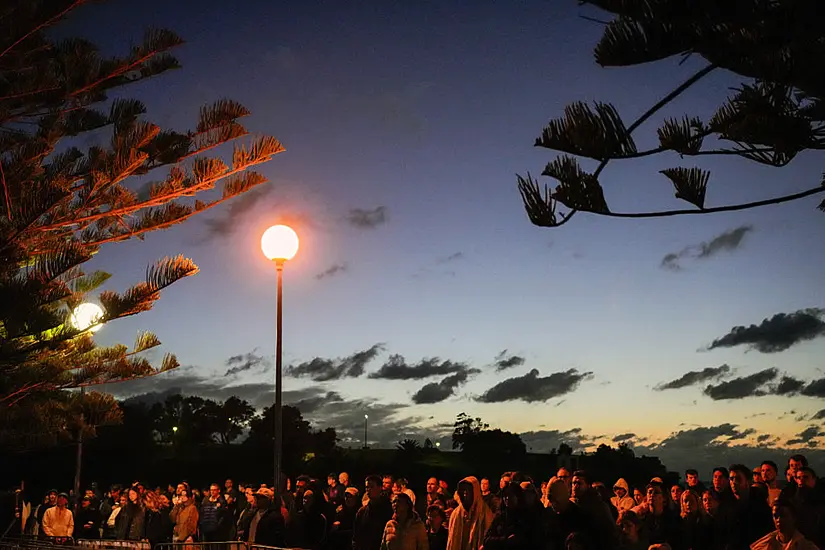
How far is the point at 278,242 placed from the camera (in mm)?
11430

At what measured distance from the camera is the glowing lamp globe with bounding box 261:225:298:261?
1142 cm

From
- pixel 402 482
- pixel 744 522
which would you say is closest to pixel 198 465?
pixel 402 482

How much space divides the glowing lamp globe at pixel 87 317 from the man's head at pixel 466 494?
1025 cm

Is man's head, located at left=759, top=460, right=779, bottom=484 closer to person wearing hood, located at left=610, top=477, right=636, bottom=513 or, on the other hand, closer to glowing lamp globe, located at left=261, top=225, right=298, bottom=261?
person wearing hood, located at left=610, top=477, right=636, bottom=513

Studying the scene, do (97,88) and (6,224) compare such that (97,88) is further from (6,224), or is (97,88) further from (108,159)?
(6,224)

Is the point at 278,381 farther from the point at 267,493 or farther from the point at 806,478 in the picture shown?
the point at 806,478

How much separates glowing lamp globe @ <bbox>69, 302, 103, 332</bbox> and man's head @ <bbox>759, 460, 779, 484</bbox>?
38.6ft

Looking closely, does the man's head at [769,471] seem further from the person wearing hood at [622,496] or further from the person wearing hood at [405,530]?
the person wearing hood at [405,530]

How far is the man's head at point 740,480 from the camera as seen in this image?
27.8 ft

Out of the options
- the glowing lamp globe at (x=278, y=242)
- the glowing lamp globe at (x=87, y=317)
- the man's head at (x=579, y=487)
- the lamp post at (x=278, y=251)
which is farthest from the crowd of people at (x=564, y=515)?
the glowing lamp globe at (x=87, y=317)

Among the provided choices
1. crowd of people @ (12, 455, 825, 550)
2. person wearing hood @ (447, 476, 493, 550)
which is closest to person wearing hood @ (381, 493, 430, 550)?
crowd of people @ (12, 455, 825, 550)

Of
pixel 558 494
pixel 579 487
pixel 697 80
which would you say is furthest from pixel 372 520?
pixel 697 80

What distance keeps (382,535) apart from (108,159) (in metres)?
8.70

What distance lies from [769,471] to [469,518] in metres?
2.82
